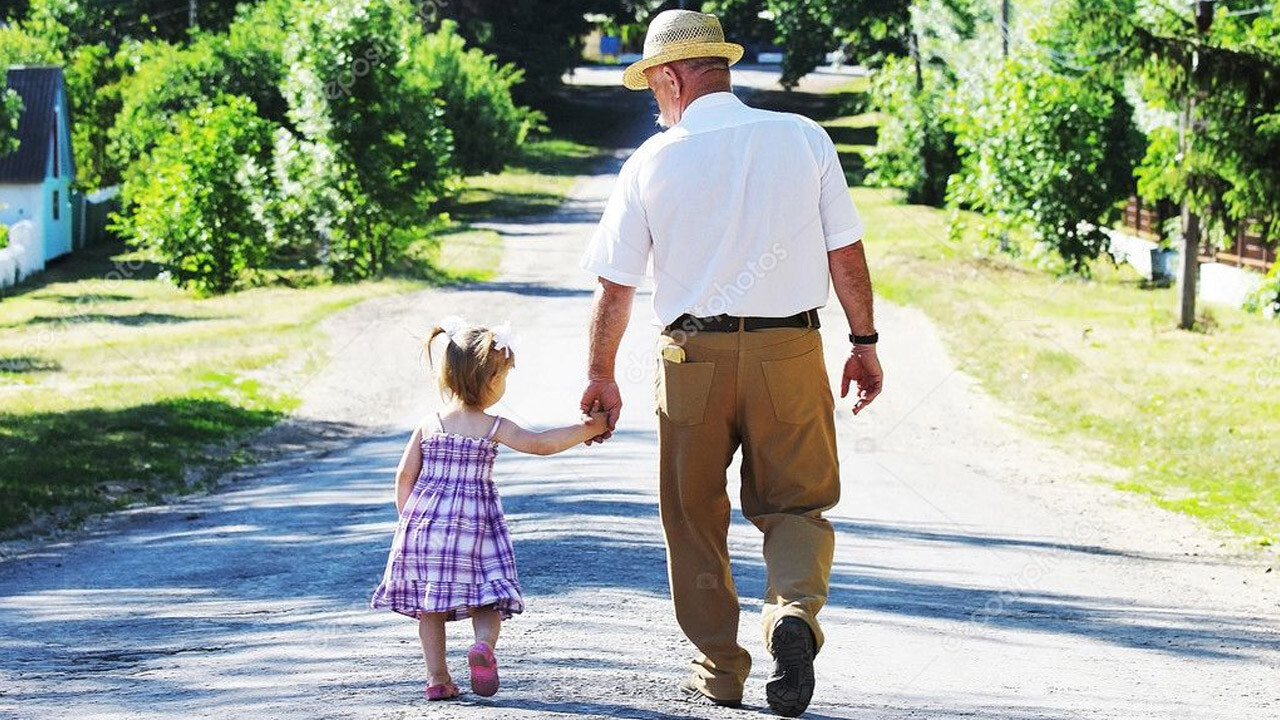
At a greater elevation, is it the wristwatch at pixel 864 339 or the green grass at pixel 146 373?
the wristwatch at pixel 864 339

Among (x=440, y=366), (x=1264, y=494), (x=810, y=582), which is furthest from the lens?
(x=1264, y=494)

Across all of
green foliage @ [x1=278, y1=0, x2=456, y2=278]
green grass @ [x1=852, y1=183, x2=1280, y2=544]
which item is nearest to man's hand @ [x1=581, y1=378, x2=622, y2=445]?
green grass @ [x1=852, y1=183, x2=1280, y2=544]

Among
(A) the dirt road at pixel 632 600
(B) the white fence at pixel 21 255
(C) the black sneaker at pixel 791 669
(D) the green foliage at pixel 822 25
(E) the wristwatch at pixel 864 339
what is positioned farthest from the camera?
(D) the green foliage at pixel 822 25

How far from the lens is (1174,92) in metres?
18.1

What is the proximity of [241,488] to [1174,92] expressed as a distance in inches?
422

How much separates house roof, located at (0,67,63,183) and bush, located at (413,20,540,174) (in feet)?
37.9

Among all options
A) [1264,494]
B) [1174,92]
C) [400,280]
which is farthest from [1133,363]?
[400,280]

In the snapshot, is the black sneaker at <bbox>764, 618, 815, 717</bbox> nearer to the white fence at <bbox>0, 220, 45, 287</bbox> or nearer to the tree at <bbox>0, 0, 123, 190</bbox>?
the white fence at <bbox>0, 220, 45, 287</bbox>

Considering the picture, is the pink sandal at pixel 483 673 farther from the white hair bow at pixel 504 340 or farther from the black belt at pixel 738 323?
the black belt at pixel 738 323

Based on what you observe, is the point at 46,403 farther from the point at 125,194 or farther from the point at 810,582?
the point at 125,194

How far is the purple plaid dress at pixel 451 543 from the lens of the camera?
5.54 metres

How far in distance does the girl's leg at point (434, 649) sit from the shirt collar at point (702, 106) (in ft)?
5.86

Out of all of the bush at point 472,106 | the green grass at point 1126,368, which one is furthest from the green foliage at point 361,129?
the bush at point 472,106

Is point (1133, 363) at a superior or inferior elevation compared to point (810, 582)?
inferior
